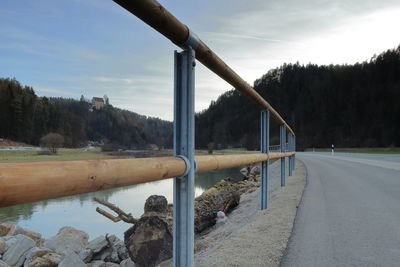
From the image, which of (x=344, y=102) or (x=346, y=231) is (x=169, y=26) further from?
(x=344, y=102)

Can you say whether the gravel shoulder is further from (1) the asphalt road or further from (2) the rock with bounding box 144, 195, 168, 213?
(2) the rock with bounding box 144, 195, 168, 213

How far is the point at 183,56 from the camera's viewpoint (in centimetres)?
185

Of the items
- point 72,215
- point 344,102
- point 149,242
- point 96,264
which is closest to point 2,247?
point 96,264

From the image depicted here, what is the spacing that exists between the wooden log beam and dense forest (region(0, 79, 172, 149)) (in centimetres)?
830

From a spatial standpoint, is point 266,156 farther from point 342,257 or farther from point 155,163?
point 155,163

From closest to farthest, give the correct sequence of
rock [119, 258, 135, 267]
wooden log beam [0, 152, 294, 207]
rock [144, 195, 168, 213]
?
wooden log beam [0, 152, 294, 207], rock [119, 258, 135, 267], rock [144, 195, 168, 213]

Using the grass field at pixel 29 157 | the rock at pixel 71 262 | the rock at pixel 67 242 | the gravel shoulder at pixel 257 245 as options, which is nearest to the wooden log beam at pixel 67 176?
the grass field at pixel 29 157

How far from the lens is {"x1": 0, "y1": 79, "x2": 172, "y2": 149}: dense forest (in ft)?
38.8

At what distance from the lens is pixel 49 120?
14.0 m

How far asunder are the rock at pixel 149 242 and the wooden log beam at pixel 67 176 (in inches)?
203

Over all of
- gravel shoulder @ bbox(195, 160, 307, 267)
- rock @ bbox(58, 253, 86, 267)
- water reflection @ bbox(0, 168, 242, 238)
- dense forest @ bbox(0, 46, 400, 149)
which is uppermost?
dense forest @ bbox(0, 46, 400, 149)

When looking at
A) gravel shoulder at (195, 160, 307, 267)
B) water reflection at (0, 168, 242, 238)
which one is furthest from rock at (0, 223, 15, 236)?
gravel shoulder at (195, 160, 307, 267)

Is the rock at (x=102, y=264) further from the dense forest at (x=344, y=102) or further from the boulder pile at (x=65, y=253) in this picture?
the dense forest at (x=344, y=102)

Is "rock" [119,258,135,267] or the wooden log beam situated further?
"rock" [119,258,135,267]
